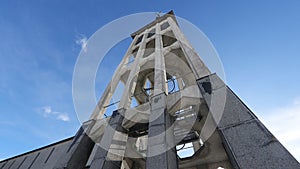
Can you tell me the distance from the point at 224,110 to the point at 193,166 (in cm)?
502

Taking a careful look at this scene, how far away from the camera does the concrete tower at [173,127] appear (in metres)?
2.98

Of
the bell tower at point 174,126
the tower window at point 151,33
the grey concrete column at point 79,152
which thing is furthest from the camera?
the tower window at point 151,33

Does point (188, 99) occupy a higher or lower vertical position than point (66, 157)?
higher

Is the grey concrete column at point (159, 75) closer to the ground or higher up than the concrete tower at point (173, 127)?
higher up

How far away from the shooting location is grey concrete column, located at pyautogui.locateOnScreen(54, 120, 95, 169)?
5.16 metres

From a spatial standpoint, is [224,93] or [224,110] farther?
[224,93]

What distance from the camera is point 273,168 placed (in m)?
2.45

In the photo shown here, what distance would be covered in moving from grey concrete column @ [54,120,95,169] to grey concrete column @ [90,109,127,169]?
1074 mm

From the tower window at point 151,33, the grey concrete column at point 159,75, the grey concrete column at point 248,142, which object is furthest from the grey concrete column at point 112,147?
the tower window at point 151,33

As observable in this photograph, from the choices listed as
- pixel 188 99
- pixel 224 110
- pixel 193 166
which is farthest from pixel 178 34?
pixel 193 166

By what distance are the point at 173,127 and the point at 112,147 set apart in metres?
2.13

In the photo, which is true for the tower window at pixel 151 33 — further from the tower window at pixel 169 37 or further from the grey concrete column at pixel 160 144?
the grey concrete column at pixel 160 144

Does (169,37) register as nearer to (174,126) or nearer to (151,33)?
(151,33)

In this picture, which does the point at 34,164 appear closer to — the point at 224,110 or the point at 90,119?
the point at 90,119
